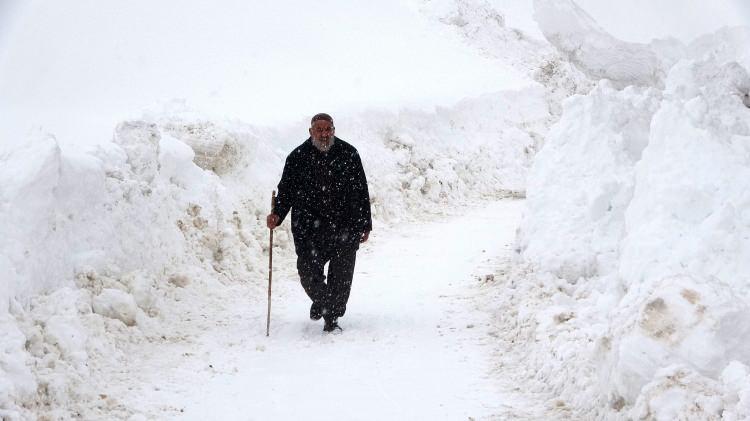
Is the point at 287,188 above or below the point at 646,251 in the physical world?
above

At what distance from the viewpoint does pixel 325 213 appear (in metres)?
6.70

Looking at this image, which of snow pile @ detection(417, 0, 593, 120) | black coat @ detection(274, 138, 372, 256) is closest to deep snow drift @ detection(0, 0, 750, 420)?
black coat @ detection(274, 138, 372, 256)

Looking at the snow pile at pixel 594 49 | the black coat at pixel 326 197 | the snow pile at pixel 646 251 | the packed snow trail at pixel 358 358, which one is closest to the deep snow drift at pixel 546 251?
the snow pile at pixel 646 251

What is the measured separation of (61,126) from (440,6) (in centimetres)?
2219

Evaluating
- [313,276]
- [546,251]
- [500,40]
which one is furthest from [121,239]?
[500,40]

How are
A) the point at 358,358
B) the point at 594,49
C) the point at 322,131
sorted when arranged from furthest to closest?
1. the point at 594,49
2. the point at 322,131
3. the point at 358,358

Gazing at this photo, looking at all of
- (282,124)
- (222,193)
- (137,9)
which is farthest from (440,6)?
(222,193)

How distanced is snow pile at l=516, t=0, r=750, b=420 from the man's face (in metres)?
2.36

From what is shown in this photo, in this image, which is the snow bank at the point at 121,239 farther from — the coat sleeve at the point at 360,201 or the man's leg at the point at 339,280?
the coat sleeve at the point at 360,201

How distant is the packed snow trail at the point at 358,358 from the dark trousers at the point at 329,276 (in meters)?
0.30

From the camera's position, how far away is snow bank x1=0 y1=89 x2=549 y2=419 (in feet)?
15.1

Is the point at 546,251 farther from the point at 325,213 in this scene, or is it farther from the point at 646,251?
the point at 325,213

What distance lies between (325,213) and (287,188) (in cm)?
46

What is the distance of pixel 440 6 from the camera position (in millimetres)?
31281
